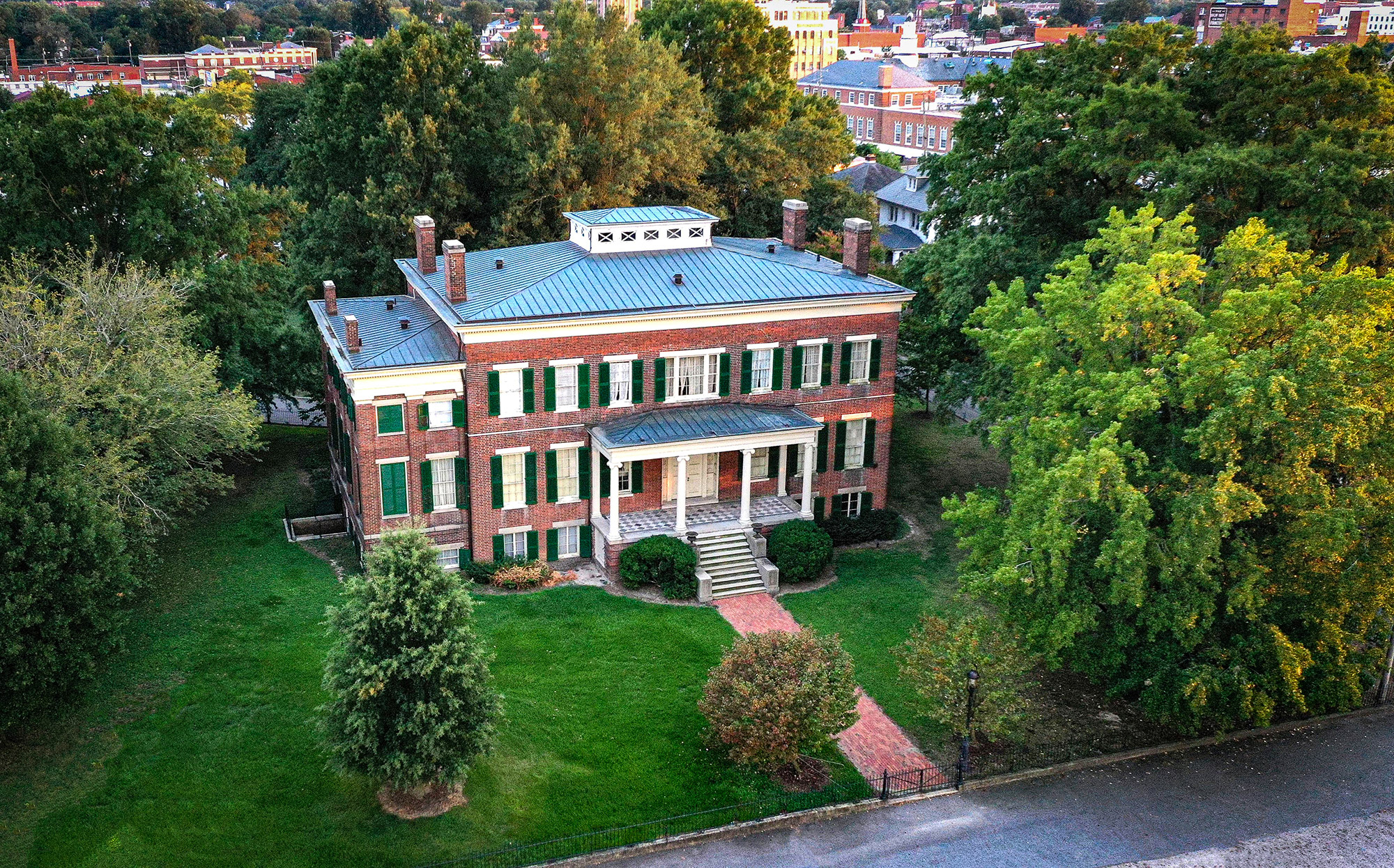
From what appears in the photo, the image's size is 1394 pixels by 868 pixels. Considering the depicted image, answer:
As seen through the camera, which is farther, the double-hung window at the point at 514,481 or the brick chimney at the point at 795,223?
the brick chimney at the point at 795,223

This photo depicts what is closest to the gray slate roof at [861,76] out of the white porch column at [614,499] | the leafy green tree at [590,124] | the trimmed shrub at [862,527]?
the leafy green tree at [590,124]

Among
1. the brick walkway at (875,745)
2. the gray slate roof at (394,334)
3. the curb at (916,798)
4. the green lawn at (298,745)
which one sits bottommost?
the brick walkway at (875,745)

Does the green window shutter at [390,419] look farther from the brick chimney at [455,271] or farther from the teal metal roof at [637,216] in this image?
the teal metal roof at [637,216]

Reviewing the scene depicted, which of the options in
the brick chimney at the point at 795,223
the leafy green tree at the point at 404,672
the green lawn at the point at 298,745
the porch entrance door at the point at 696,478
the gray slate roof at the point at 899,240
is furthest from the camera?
the gray slate roof at the point at 899,240

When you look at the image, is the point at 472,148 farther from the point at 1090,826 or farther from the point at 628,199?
the point at 1090,826

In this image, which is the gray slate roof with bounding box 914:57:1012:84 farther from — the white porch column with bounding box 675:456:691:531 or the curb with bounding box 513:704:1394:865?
the curb with bounding box 513:704:1394:865
